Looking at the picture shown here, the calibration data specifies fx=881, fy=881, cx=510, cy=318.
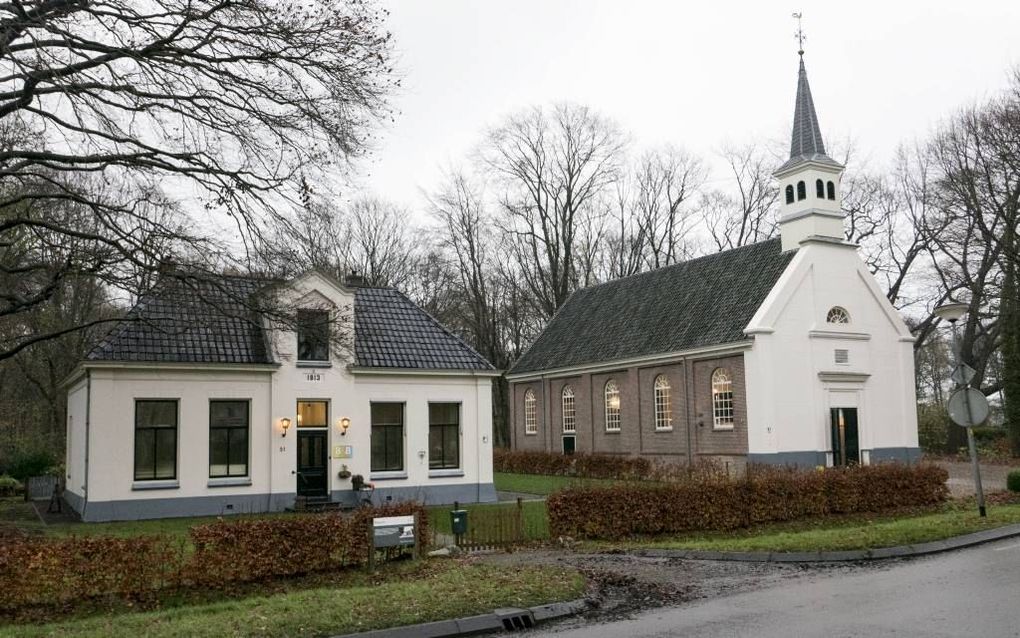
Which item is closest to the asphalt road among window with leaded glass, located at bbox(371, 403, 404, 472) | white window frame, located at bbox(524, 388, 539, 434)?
window with leaded glass, located at bbox(371, 403, 404, 472)

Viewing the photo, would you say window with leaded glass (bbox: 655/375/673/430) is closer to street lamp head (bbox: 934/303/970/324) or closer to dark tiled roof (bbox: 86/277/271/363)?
street lamp head (bbox: 934/303/970/324)

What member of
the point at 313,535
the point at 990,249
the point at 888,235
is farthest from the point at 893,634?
the point at 888,235

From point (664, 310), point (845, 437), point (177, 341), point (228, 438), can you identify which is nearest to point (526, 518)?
point (228, 438)

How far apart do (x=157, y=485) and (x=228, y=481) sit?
5.75 feet

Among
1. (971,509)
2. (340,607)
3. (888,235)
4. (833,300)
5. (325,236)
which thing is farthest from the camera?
(888,235)

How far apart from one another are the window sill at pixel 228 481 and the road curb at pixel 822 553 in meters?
12.1

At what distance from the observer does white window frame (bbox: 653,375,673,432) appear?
3581 cm

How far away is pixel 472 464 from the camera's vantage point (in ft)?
87.1

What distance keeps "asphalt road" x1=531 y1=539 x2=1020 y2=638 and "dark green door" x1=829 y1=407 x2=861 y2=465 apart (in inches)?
789

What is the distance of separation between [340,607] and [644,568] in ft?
17.4

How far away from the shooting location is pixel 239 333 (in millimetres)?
24469

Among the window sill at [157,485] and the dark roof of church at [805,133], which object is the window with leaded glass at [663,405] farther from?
the window sill at [157,485]

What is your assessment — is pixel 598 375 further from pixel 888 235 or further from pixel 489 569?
pixel 489 569

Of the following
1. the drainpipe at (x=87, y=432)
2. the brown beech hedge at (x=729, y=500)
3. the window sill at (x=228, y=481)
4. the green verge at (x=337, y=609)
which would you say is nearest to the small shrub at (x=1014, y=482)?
the brown beech hedge at (x=729, y=500)
